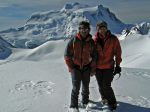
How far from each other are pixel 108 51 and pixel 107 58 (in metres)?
0.18

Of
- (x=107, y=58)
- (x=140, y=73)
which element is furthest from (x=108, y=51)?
(x=140, y=73)

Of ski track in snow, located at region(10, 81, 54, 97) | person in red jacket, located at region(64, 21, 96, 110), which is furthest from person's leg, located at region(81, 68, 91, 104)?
ski track in snow, located at region(10, 81, 54, 97)

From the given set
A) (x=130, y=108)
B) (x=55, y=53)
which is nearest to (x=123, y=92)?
(x=130, y=108)

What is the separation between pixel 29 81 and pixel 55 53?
85257mm

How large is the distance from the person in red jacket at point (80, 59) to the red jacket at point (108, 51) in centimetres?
19

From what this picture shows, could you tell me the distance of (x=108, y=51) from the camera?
31.1ft

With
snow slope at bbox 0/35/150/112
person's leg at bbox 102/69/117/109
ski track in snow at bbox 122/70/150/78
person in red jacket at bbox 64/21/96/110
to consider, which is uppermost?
person in red jacket at bbox 64/21/96/110

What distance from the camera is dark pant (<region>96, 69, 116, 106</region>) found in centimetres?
952

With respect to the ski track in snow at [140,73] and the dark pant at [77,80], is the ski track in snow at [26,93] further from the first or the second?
the ski track in snow at [140,73]

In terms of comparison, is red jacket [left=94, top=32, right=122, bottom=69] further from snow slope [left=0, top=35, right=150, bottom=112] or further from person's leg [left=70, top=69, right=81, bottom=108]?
snow slope [left=0, top=35, right=150, bottom=112]

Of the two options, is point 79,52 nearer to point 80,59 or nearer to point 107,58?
point 80,59

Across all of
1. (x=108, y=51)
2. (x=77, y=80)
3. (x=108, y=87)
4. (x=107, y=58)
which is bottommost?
(x=108, y=87)

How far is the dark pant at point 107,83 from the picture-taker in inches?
375

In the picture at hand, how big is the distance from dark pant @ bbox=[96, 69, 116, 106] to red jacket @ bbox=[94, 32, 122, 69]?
12cm
